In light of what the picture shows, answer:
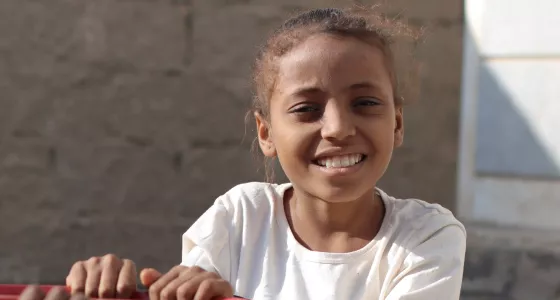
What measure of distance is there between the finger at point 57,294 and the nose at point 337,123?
0.71 meters

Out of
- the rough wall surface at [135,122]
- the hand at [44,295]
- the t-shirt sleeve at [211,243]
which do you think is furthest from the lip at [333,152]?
the rough wall surface at [135,122]

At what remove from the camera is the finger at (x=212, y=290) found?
1.45 m

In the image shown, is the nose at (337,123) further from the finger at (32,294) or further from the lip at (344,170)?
the finger at (32,294)

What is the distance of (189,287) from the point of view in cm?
148

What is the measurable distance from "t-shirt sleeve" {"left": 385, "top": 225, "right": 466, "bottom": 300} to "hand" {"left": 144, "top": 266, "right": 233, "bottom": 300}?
1.46ft

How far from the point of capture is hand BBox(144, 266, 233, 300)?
4.78 feet

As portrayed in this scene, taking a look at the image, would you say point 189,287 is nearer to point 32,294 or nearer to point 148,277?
point 148,277

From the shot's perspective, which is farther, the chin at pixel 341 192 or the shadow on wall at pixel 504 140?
the shadow on wall at pixel 504 140

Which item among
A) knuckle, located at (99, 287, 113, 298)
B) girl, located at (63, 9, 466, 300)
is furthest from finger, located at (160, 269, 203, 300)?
girl, located at (63, 9, 466, 300)

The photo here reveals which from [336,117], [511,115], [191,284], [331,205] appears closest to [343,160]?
[336,117]

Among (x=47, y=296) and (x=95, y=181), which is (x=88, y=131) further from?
(x=47, y=296)

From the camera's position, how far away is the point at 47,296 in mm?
1330

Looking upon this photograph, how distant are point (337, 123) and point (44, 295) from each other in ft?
2.47

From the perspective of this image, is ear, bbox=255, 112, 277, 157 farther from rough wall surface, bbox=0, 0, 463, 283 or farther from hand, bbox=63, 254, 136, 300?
rough wall surface, bbox=0, 0, 463, 283
